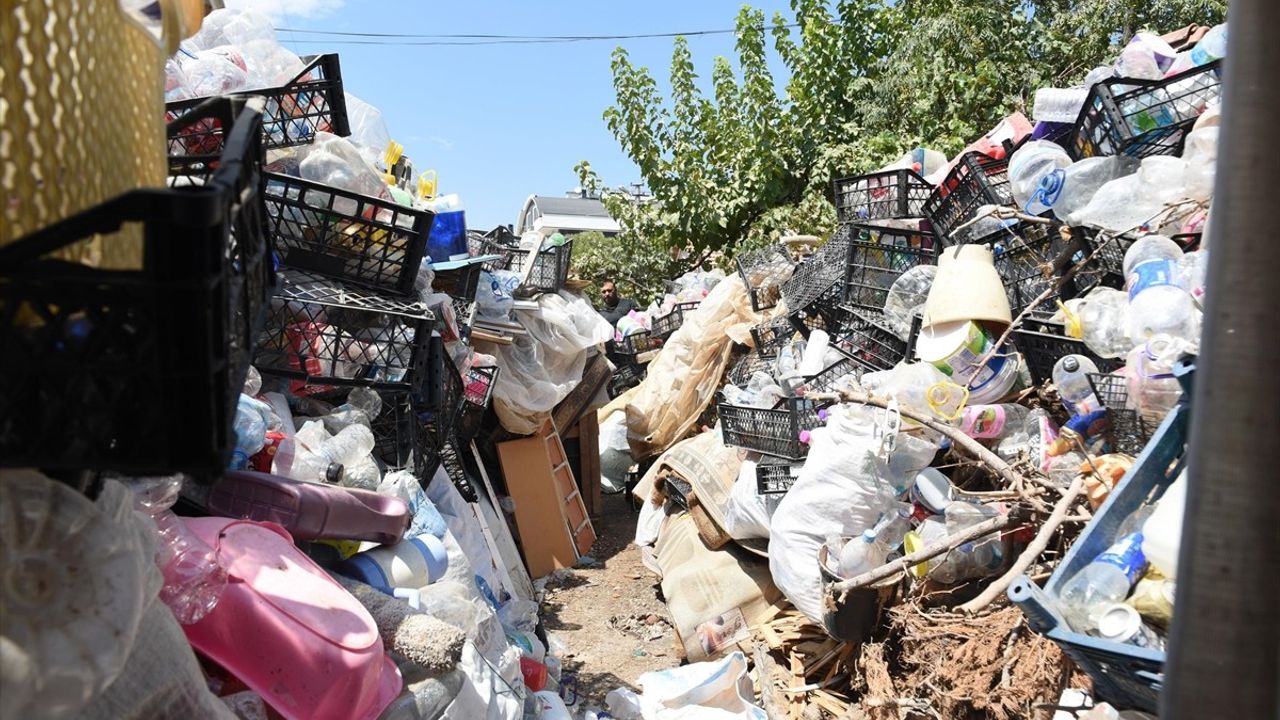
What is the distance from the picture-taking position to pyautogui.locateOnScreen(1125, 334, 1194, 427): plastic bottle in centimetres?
275

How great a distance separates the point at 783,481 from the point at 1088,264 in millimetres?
1688

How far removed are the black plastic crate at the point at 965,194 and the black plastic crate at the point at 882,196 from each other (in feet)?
0.85

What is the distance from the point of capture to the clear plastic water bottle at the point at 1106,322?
10.2ft

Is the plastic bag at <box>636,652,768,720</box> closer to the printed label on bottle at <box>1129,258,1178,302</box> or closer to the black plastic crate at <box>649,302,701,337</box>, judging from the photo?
the printed label on bottle at <box>1129,258,1178,302</box>

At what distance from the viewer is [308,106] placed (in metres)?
3.38

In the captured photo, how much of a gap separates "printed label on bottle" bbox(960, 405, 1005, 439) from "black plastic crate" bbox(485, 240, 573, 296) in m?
3.28

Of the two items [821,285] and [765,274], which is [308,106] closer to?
[821,285]

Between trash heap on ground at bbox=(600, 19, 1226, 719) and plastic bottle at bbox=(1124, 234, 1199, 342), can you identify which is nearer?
trash heap on ground at bbox=(600, 19, 1226, 719)

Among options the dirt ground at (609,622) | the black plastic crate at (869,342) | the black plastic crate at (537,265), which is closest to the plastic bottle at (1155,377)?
the black plastic crate at (869,342)

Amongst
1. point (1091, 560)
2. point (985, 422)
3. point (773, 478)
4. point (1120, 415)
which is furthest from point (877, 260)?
point (1091, 560)

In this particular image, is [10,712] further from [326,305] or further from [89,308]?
[326,305]

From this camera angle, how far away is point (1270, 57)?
816 millimetres

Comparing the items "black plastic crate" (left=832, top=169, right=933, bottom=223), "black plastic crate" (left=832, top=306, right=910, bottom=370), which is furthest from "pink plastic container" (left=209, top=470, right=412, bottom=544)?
"black plastic crate" (left=832, top=169, right=933, bottom=223)

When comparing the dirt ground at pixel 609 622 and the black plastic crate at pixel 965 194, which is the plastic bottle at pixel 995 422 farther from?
the dirt ground at pixel 609 622
